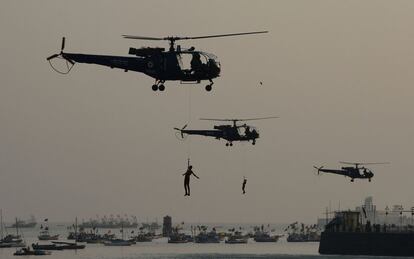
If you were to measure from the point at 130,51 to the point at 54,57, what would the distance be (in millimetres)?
5697

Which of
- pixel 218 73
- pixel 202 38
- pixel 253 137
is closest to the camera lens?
pixel 202 38

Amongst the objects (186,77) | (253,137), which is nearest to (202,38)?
(186,77)

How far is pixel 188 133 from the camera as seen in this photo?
150375 mm

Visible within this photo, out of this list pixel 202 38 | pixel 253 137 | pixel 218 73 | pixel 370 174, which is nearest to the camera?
pixel 202 38

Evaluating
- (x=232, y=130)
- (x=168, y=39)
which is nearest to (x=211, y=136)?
(x=232, y=130)

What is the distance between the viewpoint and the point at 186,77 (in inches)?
4048

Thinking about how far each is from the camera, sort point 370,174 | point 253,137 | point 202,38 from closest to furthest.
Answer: point 202,38 → point 253,137 → point 370,174

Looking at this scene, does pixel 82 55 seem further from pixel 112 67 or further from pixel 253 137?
pixel 253 137

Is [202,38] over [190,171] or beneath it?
over

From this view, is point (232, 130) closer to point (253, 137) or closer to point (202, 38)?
point (253, 137)

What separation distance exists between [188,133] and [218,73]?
47.0 metres

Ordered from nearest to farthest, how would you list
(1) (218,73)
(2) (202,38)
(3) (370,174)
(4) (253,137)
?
(2) (202,38) < (1) (218,73) < (4) (253,137) < (3) (370,174)

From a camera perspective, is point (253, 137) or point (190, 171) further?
point (253, 137)

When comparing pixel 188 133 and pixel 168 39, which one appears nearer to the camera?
pixel 168 39
